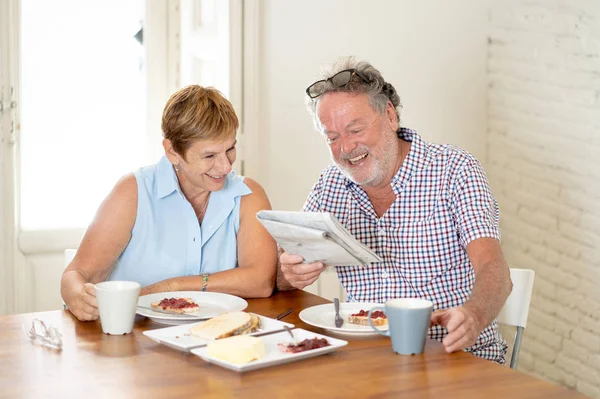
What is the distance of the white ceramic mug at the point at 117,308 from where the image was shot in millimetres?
1718

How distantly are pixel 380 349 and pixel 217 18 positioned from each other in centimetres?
218

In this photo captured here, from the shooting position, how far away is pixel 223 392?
1.39m

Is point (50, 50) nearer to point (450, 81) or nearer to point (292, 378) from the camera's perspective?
point (450, 81)

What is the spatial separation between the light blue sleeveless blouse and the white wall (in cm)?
120

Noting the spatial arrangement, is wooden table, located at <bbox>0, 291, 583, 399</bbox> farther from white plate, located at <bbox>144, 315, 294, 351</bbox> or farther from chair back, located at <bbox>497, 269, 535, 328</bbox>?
chair back, located at <bbox>497, 269, 535, 328</bbox>

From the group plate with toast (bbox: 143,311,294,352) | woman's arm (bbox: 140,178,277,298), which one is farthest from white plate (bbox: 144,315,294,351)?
woman's arm (bbox: 140,178,277,298)

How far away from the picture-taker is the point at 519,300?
2166 mm

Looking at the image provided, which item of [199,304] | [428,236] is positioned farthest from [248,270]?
[428,236]

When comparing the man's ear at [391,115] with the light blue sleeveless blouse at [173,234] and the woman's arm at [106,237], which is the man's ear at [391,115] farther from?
the woman's arm at [106,237]

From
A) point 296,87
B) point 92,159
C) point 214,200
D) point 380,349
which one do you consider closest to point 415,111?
point 296,87

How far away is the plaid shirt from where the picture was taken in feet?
7.18

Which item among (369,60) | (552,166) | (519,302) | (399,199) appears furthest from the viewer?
(369,60)

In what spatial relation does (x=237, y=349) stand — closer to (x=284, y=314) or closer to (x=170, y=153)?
(x=284, y=314)

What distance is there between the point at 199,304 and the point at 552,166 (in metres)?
2.01
